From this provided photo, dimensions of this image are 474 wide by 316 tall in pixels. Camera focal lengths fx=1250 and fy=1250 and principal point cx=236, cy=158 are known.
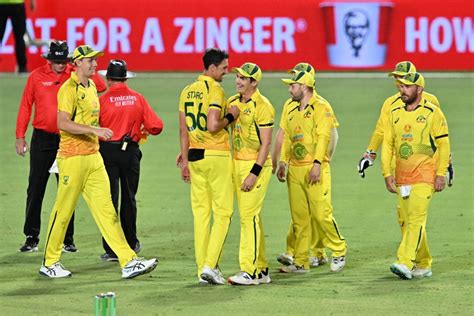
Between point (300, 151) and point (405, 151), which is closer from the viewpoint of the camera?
point (405, 151)

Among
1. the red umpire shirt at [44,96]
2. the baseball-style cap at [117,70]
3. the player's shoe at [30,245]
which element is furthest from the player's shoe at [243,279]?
the red umpire shirt at [44,96]

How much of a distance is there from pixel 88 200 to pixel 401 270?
3.14 m

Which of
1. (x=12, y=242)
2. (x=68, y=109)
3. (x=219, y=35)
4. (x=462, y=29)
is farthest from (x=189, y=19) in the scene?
(x=68, y=109)

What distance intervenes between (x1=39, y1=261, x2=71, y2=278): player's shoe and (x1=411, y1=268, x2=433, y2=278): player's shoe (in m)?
3.44

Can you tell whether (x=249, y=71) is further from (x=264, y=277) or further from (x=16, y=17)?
(x=16, y=17)

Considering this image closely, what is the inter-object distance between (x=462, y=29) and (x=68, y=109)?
1785 cm

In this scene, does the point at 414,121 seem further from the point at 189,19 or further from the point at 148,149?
the point at 189,19

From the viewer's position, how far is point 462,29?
28422 mm

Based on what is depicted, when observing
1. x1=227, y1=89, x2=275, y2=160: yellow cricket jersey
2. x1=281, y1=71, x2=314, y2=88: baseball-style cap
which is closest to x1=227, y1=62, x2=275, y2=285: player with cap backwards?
x1=227, y1=89, x2=275, y2=160: yellow cricket jersey

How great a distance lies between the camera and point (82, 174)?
481 inches

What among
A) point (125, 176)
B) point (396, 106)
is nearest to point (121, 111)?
point (125, 176)

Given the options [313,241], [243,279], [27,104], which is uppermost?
[27,104]

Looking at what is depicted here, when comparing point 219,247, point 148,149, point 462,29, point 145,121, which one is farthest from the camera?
point 462,29

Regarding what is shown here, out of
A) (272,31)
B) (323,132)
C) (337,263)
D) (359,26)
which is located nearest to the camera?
(323,132)
